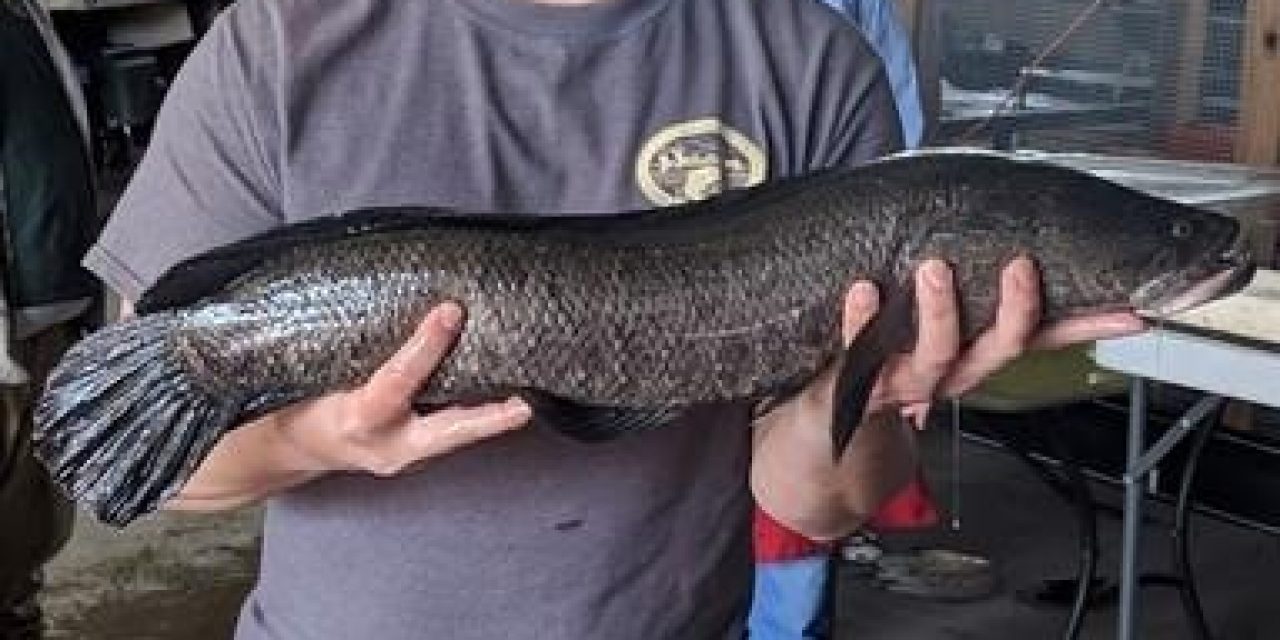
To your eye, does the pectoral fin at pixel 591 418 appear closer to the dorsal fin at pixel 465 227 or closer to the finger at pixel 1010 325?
the dorsal fin at pixel 465 227

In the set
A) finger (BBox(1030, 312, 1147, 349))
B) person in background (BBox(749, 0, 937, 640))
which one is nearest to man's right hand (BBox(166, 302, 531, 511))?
finger (BBox(1030, 312, 1147, 349))

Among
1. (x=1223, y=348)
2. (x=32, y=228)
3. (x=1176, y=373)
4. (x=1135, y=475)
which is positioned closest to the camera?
(x=1223, y=348)

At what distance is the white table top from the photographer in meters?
2.46

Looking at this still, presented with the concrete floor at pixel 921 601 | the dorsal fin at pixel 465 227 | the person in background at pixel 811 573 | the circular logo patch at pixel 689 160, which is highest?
the circular logo patch at pixel 689 160

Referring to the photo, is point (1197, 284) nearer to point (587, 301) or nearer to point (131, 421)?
point (587, 301)

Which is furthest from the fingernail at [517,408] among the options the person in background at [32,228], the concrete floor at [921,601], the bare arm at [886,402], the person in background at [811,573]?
the concrete floor at [921,601]

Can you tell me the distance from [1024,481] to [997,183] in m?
3.90

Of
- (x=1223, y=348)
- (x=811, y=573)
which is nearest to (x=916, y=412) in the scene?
(x=1223, y=348)

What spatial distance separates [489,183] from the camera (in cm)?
125

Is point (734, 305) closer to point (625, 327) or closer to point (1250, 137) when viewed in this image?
point (625, 327)

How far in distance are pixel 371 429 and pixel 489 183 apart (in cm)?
21

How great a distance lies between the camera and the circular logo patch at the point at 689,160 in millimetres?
1264

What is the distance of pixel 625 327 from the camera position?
1234mm

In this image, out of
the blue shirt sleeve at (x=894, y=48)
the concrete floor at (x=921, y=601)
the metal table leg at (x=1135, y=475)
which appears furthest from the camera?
the concrete floor at (x=921, y=601)
